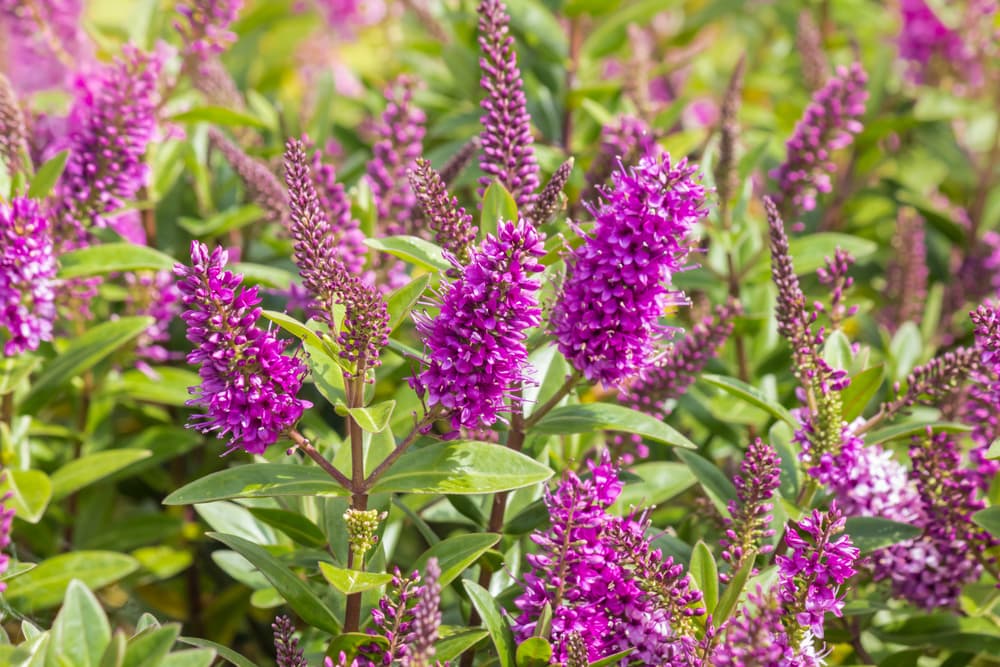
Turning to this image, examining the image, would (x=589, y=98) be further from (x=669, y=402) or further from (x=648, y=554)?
(x=648, y=554)

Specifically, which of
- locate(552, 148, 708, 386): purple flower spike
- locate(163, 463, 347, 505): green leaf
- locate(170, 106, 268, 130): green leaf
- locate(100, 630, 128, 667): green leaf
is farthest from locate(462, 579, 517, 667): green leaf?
locate(170, 106, 268, 130): green leaf

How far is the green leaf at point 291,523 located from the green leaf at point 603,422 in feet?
1.37

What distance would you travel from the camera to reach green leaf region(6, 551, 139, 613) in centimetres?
194

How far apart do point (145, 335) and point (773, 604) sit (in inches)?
63.1

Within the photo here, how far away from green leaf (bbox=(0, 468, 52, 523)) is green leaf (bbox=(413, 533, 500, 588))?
763mm

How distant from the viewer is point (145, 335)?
2332 mm

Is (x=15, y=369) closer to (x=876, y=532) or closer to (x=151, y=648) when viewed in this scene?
(x=151, y=648)

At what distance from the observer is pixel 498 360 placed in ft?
4.49

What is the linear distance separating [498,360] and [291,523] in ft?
1.93

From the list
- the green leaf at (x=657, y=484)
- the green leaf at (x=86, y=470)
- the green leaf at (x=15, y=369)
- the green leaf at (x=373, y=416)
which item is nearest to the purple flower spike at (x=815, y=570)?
the green leaf at (x=657, y=484)

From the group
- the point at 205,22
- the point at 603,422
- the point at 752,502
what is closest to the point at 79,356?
the point at 205,22

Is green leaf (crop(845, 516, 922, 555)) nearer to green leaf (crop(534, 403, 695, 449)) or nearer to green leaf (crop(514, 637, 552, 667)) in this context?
green leaf (crop(534, 403, 695, 449))

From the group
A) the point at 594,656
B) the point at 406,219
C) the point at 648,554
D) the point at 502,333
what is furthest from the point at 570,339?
the point at 406,219

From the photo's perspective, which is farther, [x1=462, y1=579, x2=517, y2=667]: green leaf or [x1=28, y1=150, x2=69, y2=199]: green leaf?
[x1=28, y1=150, x2=69, y2=199]: green leaf
